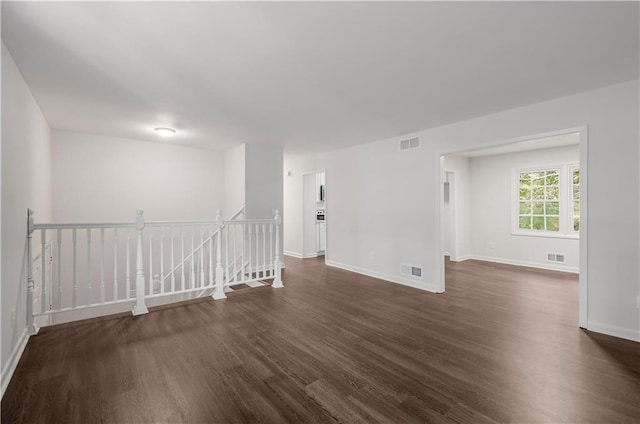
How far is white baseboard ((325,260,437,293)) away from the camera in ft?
14.2

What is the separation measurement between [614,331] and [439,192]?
2.28 meters

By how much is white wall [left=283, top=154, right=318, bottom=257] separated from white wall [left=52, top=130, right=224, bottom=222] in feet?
5.94

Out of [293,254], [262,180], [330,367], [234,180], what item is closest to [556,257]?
[293,254]

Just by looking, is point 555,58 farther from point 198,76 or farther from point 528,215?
point 528,215

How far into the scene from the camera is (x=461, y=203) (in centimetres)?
682

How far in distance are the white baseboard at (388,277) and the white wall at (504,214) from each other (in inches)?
125

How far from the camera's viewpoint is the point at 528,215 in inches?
241

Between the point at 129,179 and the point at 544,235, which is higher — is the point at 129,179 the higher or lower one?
the higher one

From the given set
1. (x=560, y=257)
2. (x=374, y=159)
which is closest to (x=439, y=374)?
(x=374, y=159)

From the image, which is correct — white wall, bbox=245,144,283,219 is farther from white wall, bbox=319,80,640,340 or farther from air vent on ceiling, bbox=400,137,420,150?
air vent on ceiling, bbox=400,137,420,150

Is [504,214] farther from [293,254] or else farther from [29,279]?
[29,279]

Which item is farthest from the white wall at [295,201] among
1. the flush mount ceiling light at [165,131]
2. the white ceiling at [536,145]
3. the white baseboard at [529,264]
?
the white baseboard at [529,264]

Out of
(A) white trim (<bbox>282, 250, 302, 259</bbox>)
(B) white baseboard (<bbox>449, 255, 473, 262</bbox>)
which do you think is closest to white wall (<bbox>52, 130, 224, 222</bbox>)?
(A) white trim (<bbox>282, 250, 302, 259</bbox>)

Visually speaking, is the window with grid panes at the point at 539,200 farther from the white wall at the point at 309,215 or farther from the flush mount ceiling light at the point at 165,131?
the flush mount ceiling light at the point at 165,131
